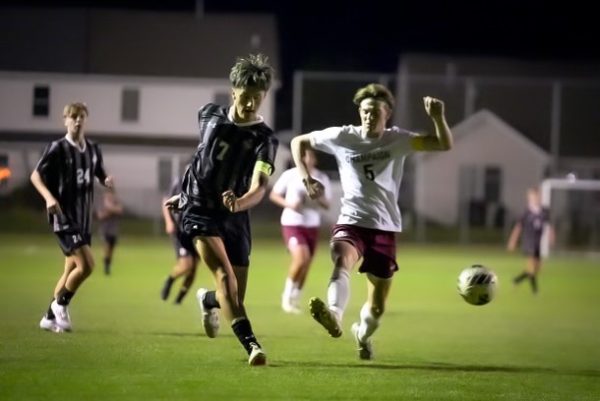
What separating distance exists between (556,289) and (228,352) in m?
11.0

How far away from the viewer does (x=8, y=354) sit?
891 centimetres

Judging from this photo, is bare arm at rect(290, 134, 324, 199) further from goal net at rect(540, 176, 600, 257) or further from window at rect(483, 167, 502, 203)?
window at rect(483, 167, 502, 203)

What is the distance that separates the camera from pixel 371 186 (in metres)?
8.98

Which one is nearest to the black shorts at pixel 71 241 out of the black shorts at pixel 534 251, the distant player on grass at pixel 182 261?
the distant player on grass at pixel 182 261

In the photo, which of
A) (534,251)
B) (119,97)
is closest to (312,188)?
(534,251)

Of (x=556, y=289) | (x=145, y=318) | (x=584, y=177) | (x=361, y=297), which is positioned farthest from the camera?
(x=584, y=177)

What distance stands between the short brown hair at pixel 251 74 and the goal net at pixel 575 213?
25114mm

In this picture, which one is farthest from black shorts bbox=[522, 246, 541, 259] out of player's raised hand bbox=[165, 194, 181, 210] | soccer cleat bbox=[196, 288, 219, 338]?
player's raised hand bbox=[165, 194, 181, 210]

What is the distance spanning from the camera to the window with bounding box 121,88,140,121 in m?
40.5

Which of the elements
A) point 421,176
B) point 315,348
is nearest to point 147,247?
point 421,176

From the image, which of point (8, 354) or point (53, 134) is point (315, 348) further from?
point (53, 134)

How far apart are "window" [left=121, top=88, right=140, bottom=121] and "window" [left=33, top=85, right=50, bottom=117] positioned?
9.66 feet

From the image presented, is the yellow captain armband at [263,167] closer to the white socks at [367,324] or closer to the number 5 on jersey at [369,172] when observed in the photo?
the number 5 on jersey at [369,172]

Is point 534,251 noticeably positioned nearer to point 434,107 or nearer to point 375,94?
point 375,94
